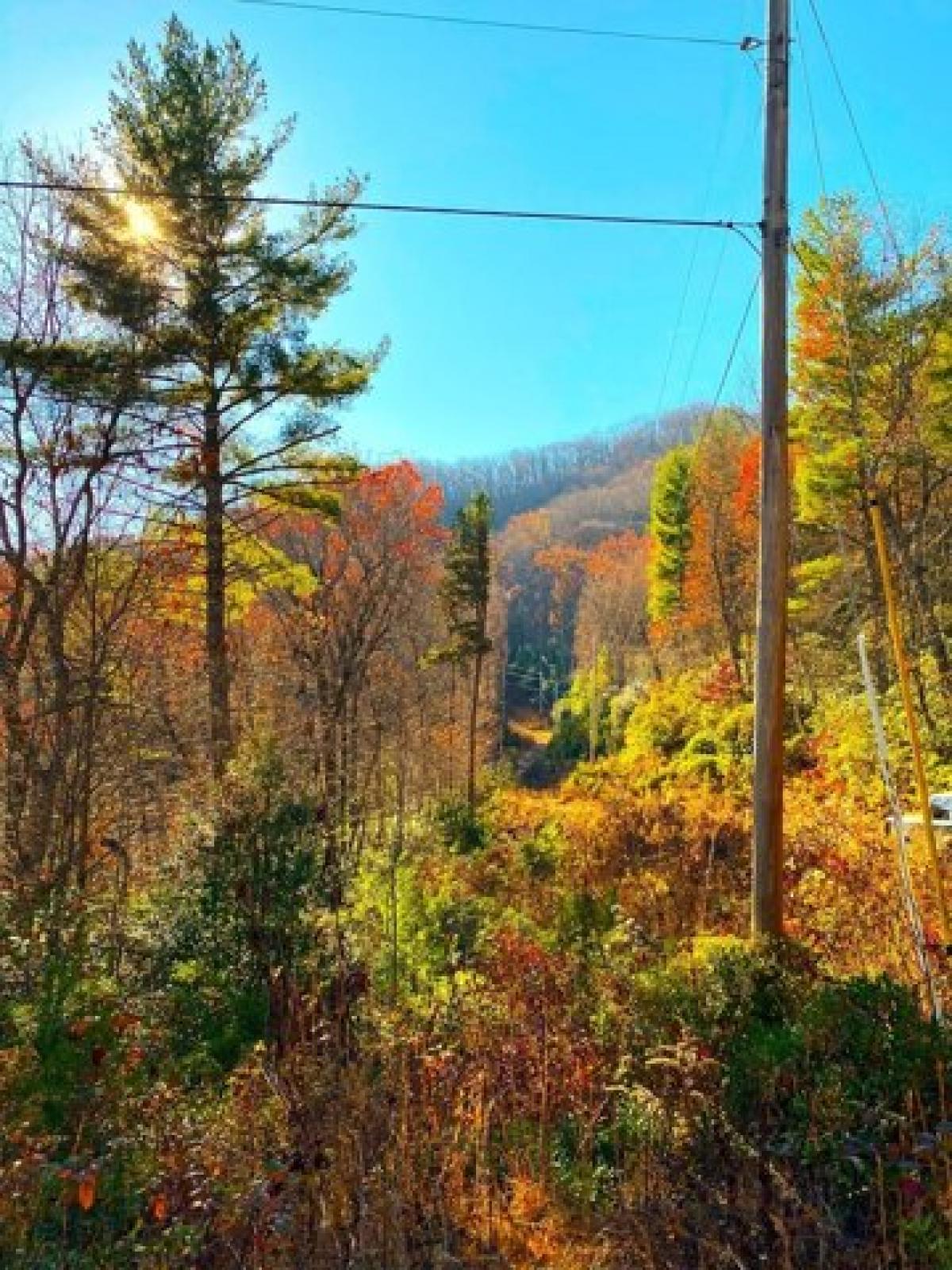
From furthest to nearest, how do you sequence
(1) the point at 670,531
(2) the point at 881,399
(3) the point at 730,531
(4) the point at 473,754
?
(1) the point at 670,531
(4) the point at 473,754
(3) the point at 730,531
(2) the point at 881,399

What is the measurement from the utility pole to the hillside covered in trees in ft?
1.56

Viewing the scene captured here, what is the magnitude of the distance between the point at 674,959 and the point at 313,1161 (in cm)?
383

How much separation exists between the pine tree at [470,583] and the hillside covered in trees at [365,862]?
410 cm

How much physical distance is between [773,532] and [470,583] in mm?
22923

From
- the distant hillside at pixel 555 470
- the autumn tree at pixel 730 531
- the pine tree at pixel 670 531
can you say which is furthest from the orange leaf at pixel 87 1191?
the distant hillside at pixel 555 470

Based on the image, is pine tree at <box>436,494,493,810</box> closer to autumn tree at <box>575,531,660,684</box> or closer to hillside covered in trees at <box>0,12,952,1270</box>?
hillside covered in trees at <box>0,12,952,1270</box>

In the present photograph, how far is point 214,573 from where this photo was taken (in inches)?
489

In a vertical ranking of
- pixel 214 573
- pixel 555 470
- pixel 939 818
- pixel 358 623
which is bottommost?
pixel 939 818

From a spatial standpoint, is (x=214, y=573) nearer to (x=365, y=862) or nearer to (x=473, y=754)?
(x=365, y=862)

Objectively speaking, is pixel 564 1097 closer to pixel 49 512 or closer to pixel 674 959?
pixel 674 959

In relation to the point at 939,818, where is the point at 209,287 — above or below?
above

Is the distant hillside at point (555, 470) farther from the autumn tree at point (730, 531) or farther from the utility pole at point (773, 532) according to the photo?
the utility pole at point (773, 532)

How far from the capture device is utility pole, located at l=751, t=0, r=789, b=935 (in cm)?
634

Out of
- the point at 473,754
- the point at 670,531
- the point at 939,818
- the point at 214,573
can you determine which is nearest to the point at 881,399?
the point at 939,818
